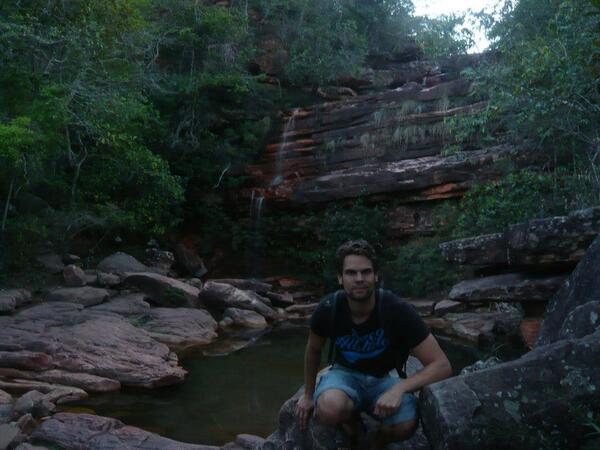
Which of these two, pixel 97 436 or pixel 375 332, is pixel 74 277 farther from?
pixel 375 332

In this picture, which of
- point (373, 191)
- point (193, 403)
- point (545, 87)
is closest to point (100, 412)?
point (193, 403)

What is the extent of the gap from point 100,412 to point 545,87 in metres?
8.58

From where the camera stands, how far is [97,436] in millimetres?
5637

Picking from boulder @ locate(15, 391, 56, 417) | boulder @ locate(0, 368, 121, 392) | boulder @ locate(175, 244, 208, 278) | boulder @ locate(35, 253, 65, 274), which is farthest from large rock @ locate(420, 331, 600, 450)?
boulder @ locate(175, 244, 208, 278)

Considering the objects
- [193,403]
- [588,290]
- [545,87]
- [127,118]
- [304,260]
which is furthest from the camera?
[304,260]

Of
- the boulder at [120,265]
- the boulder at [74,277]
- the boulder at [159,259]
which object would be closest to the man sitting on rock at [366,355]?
the boulder at [74,277]

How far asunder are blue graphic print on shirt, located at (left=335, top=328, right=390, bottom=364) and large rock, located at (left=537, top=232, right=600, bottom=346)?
7.40ft

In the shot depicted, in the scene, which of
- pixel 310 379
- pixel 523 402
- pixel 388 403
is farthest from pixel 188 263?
pixel 523 402

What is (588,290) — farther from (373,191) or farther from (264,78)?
(264,78)

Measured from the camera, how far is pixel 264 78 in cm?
2102

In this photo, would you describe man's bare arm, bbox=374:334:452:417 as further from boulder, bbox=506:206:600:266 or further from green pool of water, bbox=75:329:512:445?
boulder, bbox=506:206:600:266

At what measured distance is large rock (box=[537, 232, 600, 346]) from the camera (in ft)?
17.2

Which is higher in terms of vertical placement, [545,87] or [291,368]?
[545,87]

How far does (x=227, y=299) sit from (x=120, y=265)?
11.2 feet
